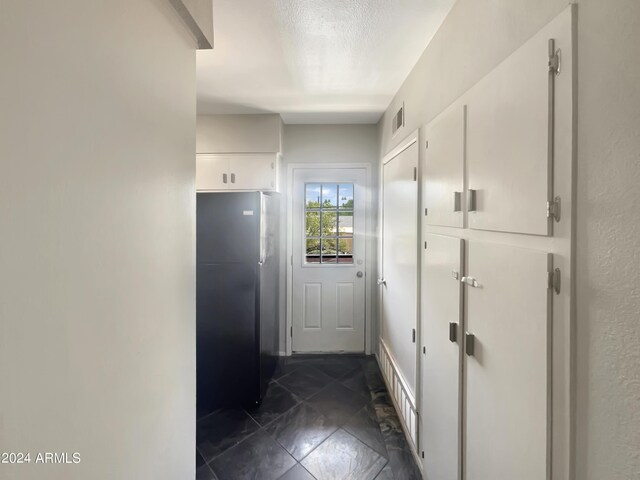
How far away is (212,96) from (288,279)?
1847 mm

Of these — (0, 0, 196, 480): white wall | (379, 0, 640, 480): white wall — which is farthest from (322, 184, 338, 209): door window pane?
(379, 0, 640, 480): white wall

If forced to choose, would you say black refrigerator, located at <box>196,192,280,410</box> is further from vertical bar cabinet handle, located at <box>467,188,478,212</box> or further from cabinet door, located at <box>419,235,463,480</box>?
vertical bar cabinet handle, located at <box>467,188,478,212</box>

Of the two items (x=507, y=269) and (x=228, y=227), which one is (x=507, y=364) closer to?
(x=507, y=269)

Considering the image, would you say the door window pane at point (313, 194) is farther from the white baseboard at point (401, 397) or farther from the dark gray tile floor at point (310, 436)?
the dark gray tile floor at point (310, 436)

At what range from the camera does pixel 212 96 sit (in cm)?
259

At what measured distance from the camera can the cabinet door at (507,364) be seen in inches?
32.8

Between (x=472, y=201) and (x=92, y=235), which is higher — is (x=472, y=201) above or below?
above

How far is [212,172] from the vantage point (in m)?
3.10

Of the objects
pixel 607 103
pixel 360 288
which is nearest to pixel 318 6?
pixel 607 103

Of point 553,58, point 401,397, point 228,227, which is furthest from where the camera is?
point 228,227

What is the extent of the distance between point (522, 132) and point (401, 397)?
1971 millimetres

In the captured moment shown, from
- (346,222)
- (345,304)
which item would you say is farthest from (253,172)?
(345,304)

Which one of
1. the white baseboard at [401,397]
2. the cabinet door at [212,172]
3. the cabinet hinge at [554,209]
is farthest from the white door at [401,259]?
the cabinet door at [212,172]

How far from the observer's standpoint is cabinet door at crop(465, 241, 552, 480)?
32.8 inches
